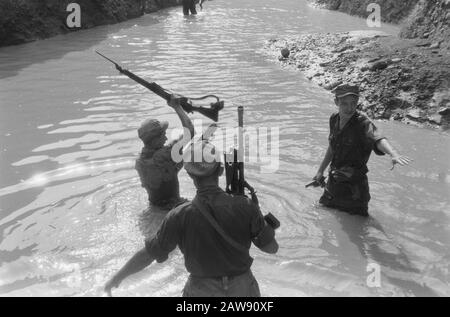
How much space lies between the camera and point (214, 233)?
3148 mm

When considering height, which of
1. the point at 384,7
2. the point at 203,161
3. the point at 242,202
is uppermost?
the point at 384,7

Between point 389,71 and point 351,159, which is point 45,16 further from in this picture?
point 351,159

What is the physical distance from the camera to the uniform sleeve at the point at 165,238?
322 cm

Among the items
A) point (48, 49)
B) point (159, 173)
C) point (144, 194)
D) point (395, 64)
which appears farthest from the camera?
point (48, 49)

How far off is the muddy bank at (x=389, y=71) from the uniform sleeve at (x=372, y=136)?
166 inches

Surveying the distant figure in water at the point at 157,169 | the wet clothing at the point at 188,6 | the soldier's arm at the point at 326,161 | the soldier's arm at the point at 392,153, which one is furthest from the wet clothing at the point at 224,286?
the wet clothing at the point at 188,6

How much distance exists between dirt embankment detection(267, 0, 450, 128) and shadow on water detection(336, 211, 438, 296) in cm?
387

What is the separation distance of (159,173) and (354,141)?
209cm

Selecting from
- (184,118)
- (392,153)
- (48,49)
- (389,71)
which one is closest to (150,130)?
(184,118)

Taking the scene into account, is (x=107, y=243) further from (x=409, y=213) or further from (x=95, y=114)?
(x=95, y=114)

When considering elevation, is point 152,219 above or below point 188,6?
below

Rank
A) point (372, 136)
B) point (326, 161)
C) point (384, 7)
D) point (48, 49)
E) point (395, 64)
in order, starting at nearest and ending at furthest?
point (372, 136)
point (326, 161)
point (395, 64)
point (48, 49)
point (384, 7)

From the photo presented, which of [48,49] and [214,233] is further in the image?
[48,49]

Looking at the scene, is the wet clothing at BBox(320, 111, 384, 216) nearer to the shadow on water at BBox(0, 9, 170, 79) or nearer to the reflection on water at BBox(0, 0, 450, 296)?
the reflection on water at BBox(0, 0, 450, 296)
